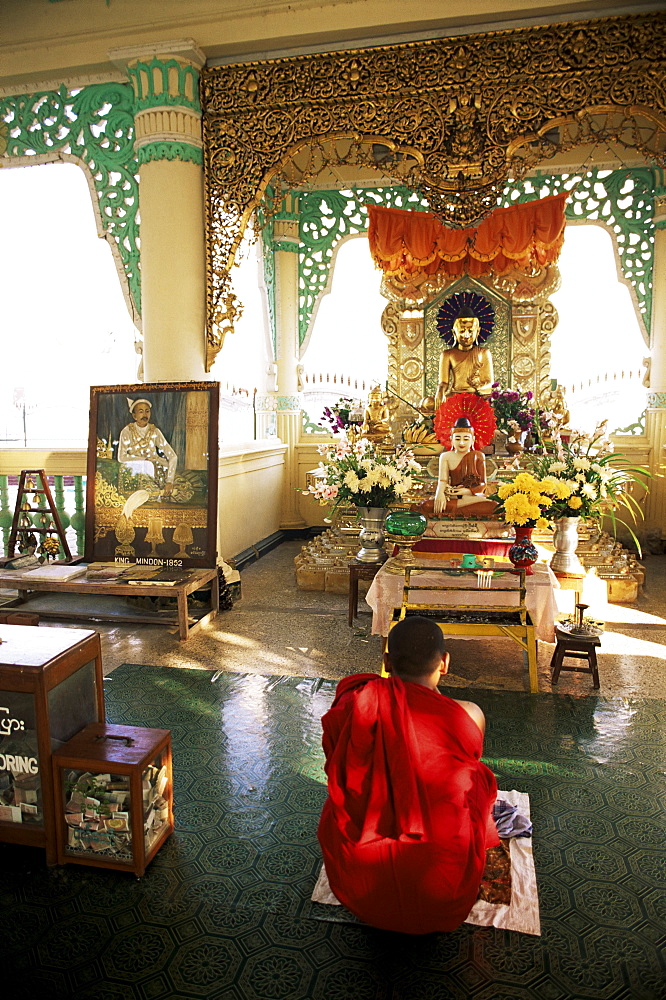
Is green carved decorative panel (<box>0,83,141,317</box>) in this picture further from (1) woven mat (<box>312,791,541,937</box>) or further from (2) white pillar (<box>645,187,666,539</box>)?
(2) white pillar (<box>645,187,666,539</box>)

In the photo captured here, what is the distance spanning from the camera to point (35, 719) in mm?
2406

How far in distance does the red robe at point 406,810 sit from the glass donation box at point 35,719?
1.03m

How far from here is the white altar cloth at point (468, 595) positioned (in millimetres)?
4289

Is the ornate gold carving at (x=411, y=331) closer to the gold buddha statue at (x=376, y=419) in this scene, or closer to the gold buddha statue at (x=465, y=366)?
the gold buddha statue at (x=465, y=366)

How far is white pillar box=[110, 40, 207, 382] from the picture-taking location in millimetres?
5324

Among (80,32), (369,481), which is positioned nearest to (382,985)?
(369,481)

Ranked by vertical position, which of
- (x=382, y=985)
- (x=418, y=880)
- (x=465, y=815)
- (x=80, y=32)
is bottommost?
(x=382, y=985)

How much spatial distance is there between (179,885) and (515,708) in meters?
2.13

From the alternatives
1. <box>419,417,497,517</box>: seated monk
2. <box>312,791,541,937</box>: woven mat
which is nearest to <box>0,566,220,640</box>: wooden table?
<box>419,417,497,517</box>: seated monk

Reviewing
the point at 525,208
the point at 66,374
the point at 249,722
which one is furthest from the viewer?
the point at 525,208

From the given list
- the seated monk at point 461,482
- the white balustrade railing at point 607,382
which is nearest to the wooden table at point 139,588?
the seated monk at point 461,482

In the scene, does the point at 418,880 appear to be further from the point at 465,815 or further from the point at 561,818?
the point at 561,818

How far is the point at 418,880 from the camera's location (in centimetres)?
198

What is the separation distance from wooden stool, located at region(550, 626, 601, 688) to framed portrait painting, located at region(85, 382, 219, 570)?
8.71 feet
